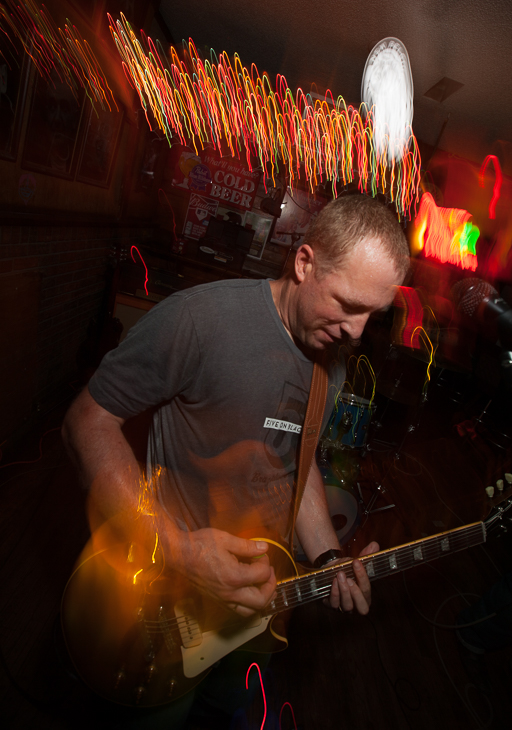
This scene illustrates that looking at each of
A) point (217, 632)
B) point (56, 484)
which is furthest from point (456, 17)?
point (56, 484)

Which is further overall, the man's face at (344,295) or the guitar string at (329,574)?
the guitar string at (329,574)

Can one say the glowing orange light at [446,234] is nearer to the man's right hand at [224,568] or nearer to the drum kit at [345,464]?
the drum kit at [345,464]

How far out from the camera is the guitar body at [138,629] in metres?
1.26

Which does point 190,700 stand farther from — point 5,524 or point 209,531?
point 5,524

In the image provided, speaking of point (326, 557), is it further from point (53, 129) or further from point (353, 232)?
point (53, 129)

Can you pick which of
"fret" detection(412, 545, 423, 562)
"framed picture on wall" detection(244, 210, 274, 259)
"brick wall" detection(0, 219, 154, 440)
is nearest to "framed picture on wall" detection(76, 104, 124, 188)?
"brick wall" detection(0, 219, 154, 440)

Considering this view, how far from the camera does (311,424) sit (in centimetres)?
149

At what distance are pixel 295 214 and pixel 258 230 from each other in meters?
0.68

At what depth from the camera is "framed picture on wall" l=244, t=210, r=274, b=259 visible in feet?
20.1

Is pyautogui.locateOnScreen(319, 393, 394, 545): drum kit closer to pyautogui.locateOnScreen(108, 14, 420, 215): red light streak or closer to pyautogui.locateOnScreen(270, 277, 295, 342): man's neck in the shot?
pyautogui.locateOnScreen(270, 277, 295, 342): man's neck

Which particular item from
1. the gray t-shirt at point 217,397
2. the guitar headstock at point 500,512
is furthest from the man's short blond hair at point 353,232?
the guitar headstock at point 500,512

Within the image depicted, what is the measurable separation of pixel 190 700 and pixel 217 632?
0.32m

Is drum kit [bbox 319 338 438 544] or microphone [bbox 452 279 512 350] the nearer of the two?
microphone [bbox 452 279 512 350]

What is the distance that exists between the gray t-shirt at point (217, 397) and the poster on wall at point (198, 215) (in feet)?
17.1
